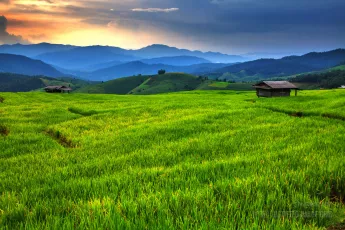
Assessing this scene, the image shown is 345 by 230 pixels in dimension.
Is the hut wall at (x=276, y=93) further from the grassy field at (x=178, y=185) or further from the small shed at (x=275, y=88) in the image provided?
the grassy field at (x=178, y=185)

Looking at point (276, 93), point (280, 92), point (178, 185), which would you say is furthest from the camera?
point (280, 92)

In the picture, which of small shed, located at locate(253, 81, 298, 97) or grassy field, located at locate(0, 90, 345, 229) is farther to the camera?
small shed, located at locate(253, 81, 298, 97)

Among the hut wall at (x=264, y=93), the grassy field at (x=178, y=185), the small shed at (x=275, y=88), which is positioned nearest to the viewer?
the grassy field at (x=178, y=185)

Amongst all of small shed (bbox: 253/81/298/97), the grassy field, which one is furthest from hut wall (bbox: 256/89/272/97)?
the grassy field

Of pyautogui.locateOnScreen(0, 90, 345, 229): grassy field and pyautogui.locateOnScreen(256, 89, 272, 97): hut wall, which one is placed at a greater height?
pyautogui.locateOnScreen(256, 89, 272, 97): hut wall

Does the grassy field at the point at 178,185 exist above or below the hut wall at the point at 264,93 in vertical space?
below

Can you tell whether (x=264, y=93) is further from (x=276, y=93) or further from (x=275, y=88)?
(x=275, y=88)

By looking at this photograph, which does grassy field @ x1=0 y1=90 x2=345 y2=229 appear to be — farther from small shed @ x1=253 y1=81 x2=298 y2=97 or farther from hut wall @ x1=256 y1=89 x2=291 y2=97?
hut wall @ x1=256 y1=89 x2=291 y2=97

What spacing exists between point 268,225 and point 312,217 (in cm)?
104

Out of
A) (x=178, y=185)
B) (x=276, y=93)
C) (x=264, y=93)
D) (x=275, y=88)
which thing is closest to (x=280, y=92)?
(x=276, y=93)

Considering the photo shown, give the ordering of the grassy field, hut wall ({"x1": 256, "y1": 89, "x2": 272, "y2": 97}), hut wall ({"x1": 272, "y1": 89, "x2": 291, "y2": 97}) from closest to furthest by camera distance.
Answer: the grassy field
hut wall ({"x1": 272, "y1": 89, "x2": 291, "y2": 97})
hut wall ({"x1": 256, "y1": 89, "x2": 272, "y2": 97})

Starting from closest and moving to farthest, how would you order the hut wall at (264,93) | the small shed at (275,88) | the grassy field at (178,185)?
the grassy field at (178,185) < the small shed at (275,88) < the hut wall at (264,93)

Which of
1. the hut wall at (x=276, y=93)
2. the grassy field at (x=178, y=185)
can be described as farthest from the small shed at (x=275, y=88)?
the grassy field at (x=178, y=185)

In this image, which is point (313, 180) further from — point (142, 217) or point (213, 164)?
point (142, 217)
